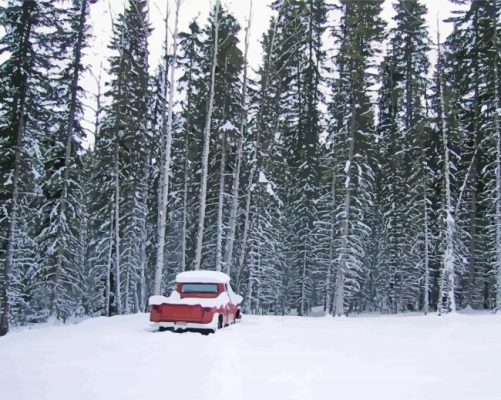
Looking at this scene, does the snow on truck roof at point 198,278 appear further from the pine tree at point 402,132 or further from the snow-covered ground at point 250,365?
the pine tree at point 402,132

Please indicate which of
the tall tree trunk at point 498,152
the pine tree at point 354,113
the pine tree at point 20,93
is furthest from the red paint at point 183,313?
the tall tree trunk at point 498,152

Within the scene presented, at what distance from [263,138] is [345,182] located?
5434mm

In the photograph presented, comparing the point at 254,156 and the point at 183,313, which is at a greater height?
the point at 254,156

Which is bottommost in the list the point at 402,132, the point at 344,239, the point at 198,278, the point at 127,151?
the point at 198,278

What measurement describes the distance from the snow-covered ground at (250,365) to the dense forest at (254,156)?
30.0 feet

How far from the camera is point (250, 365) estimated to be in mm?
8773

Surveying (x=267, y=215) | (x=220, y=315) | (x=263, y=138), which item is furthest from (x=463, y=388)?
(x=267, y=215)

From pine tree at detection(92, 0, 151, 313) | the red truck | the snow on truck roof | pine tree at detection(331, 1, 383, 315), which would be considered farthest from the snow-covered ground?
pine tree at detection(92, 0, 151, 313)

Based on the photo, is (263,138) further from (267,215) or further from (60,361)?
(60,361)

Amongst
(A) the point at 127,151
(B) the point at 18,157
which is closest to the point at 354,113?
(A) the point at 127,151

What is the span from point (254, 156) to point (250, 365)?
1844 cm

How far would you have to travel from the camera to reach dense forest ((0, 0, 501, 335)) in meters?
23.2

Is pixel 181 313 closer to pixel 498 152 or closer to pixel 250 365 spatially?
pixel 250 365

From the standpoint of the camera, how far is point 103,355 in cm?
925
